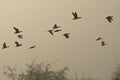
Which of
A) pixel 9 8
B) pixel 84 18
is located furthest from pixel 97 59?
pixel 9 8

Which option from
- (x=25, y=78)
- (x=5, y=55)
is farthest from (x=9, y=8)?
(x=25, y=78)

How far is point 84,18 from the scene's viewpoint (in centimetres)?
229

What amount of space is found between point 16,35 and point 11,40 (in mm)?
49

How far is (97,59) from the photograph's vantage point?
7.70ft

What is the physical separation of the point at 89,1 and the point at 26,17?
0.43 m

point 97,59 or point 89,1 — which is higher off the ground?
point 89,1

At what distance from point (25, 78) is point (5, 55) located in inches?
8.2

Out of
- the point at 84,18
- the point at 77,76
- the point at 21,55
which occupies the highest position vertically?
the point at 84,18

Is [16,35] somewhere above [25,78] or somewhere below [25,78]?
above

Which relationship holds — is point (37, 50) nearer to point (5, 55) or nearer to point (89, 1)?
point (5, 55)

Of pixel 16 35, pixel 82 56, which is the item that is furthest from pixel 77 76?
pixel 16 35

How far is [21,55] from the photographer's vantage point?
91.4 inches

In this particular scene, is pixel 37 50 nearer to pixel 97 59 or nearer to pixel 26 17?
pixel 26 17

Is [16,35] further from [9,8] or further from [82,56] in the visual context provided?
[82,56]
